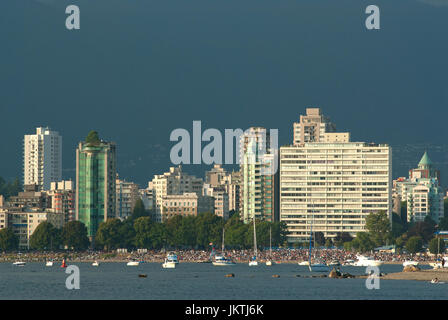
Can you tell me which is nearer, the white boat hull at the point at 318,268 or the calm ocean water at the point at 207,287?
the calm ocean water at the point at 207,287

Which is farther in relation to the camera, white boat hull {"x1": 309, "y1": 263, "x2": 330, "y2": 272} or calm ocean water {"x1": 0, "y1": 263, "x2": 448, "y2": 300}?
Answer: white boat hull {"x1": 309, "y1": 263, "x2": 330, "y2": 272}

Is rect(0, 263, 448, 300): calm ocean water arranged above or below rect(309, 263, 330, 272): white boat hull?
above

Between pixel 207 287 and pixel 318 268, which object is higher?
pixel 207 287

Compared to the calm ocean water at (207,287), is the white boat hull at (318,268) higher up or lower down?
lower down

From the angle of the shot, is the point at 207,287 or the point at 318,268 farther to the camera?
the point at 318,268
